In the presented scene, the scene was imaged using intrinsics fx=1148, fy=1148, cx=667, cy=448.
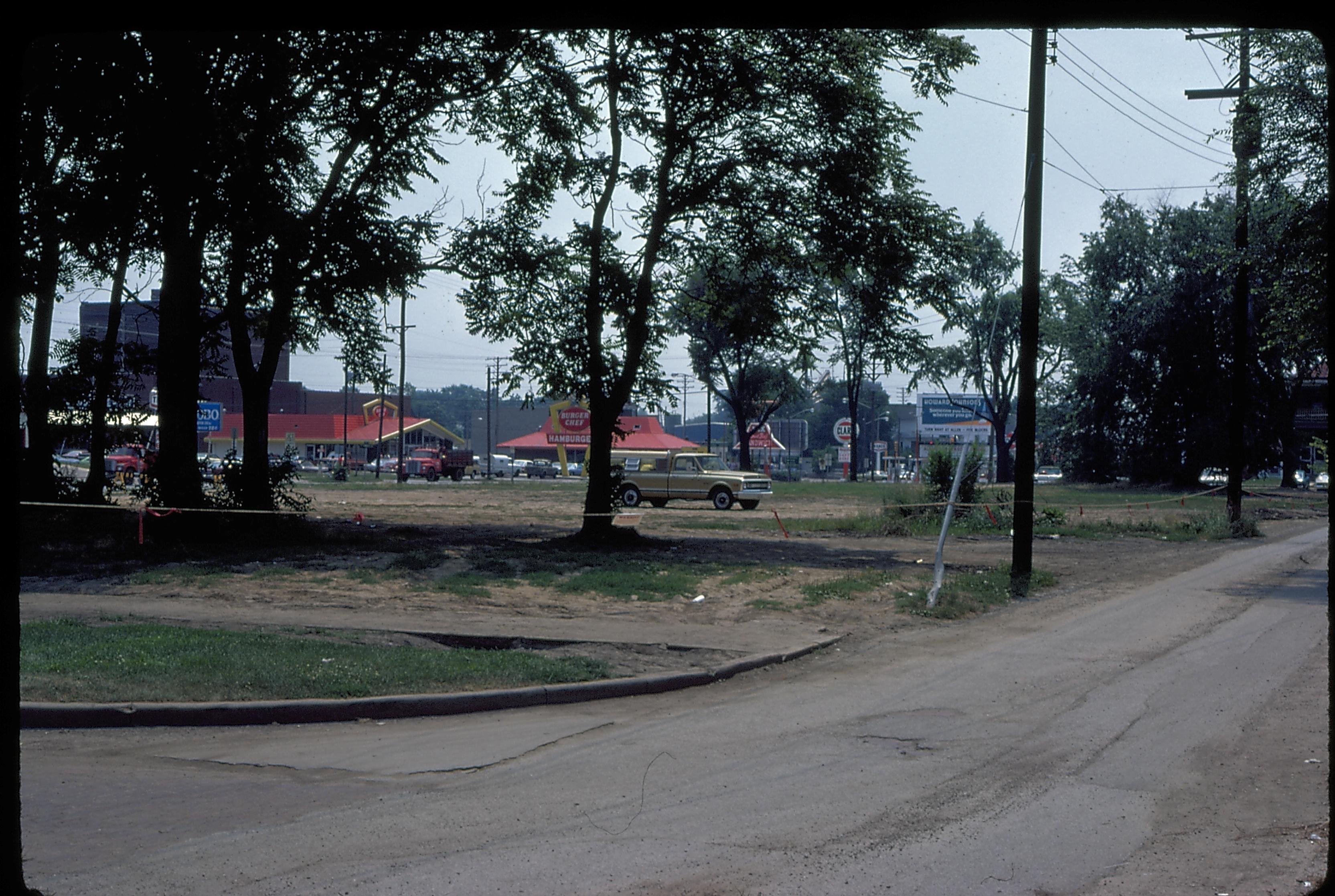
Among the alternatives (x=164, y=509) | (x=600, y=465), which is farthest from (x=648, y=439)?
(x=164, y=509)

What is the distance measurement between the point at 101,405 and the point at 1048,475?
86.6 meters

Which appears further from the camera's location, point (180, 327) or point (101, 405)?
point (101, 405)

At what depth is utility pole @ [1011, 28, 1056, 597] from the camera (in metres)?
18.1

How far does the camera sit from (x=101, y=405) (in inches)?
1131

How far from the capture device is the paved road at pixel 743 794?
5371mm

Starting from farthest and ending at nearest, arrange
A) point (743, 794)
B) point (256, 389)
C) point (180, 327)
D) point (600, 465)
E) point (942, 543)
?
point (256, 389)
point (600, 465)
point (180, 327)
point (942, 543)
point (743, 794)

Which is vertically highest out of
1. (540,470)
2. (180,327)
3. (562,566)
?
(180,327)

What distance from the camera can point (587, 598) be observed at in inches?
615

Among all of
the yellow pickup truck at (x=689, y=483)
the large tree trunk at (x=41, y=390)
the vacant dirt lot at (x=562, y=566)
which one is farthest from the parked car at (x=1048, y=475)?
the large tree trunk at (x=41, y=390)

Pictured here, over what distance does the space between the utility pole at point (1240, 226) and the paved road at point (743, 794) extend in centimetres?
1641

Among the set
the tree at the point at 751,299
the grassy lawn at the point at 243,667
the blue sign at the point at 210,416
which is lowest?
the grassy lawn at the point at 243,667

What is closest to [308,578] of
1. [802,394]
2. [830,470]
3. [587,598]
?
[587,598]

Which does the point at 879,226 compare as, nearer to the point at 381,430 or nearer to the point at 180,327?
the point at 180,327

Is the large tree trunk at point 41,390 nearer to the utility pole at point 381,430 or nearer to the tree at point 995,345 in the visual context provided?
the utility pole at point 381,430
